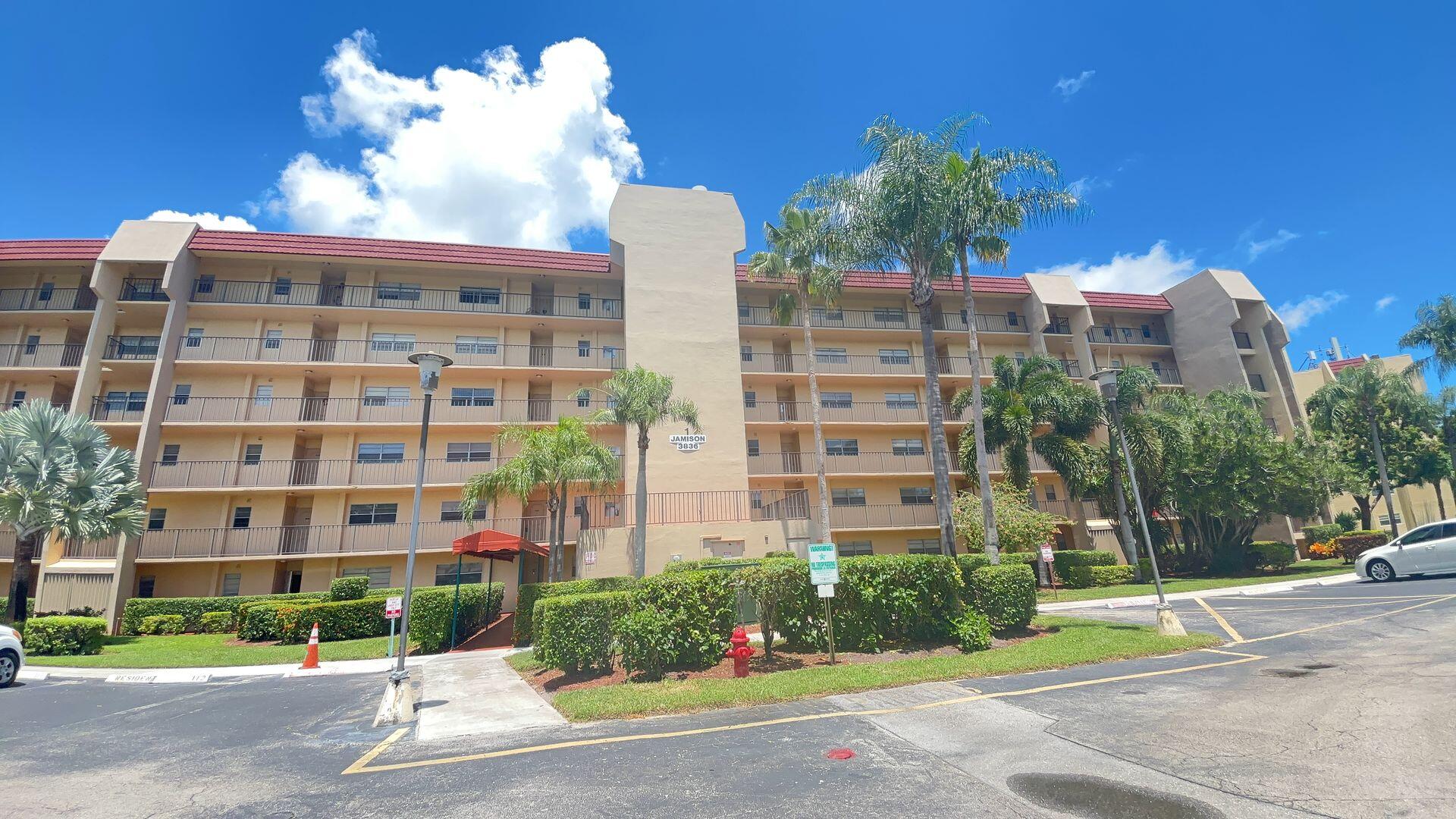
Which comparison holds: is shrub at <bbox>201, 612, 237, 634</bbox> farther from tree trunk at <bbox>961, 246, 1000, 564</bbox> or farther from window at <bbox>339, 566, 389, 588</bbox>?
tree trunk at <bbox>961, 246, 1000, 564</bbox>

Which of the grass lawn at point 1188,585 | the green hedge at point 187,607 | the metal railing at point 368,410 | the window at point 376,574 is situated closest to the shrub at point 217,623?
the green hedge at point 187,607

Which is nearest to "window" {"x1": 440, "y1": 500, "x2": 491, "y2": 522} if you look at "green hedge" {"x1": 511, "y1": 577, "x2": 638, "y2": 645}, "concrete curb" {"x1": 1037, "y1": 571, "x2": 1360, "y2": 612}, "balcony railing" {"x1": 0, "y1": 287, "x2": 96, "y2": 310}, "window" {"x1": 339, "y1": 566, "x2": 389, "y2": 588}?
"window" {"x1": 339, "y1": 566, "x2": 389, "y2": 588}

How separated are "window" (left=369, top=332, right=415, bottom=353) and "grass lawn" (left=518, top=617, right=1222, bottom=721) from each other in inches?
923

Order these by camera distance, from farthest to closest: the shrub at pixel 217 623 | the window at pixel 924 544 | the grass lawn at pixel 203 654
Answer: the window at pixel 924 544 < the shrub at pixel 217 623 < the grass lawn at pixel 203 654

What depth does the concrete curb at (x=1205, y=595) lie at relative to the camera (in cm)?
1896

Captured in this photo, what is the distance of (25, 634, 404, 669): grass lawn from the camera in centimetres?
1501

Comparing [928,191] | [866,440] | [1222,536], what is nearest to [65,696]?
[928,191]

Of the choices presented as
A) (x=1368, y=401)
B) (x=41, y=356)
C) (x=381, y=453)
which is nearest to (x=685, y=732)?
(x=381, y=453)

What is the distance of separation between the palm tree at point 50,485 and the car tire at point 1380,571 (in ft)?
135

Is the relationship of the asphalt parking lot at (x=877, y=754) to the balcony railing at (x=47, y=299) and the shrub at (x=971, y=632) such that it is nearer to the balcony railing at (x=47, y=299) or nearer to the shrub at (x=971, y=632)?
the shrub at (x=971, y=632)

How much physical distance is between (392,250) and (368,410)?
7.58 m

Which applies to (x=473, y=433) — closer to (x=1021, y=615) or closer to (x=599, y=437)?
(x=599, y=437)

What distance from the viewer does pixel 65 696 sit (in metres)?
11.1

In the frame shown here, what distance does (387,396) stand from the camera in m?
28.1
